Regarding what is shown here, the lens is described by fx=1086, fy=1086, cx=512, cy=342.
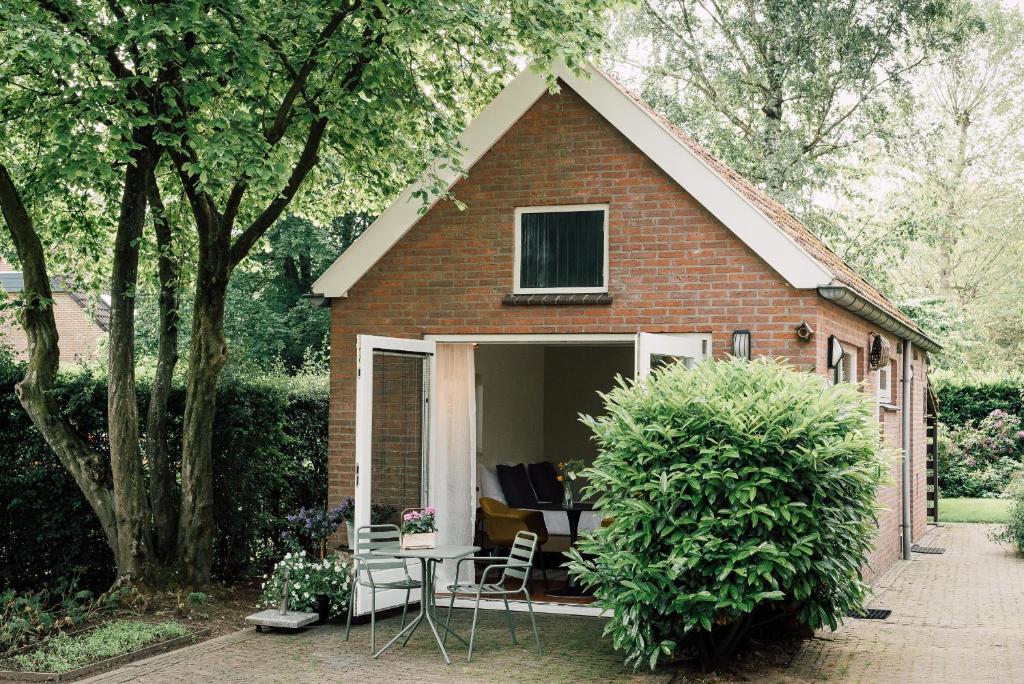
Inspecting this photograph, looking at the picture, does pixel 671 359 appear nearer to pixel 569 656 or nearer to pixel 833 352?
pixel 833 352

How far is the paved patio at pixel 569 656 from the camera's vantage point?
8.07 metres

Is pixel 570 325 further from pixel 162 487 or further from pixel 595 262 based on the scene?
pixel 162 487

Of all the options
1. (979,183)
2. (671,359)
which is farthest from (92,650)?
(979,183)

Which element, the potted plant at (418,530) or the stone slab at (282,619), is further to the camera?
the stone slab at (282,619)

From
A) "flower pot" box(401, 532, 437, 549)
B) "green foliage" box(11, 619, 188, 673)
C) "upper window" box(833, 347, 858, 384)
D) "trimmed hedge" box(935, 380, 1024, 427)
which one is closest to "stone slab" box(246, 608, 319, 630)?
"green foliage" box(11, 619, 188, 673)

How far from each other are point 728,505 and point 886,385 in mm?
7922

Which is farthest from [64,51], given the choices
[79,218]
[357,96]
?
[79,218]

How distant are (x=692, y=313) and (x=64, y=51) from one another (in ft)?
19.5

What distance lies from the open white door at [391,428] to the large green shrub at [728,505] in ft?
7.89

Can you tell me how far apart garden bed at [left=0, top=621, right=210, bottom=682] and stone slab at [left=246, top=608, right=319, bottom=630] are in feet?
1.66

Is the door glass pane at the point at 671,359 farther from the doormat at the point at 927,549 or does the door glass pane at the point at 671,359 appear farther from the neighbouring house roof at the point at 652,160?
the doormat at the point at 927,549

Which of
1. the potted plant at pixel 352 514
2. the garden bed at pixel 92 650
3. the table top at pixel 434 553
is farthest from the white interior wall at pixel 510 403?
the garden bed at pixel 92 650

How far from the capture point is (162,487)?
11.0 metres

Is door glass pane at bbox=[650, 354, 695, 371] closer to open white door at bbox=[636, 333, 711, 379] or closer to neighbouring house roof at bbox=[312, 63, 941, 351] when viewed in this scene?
open white door at bbox=[636, 333, 711, 379]
